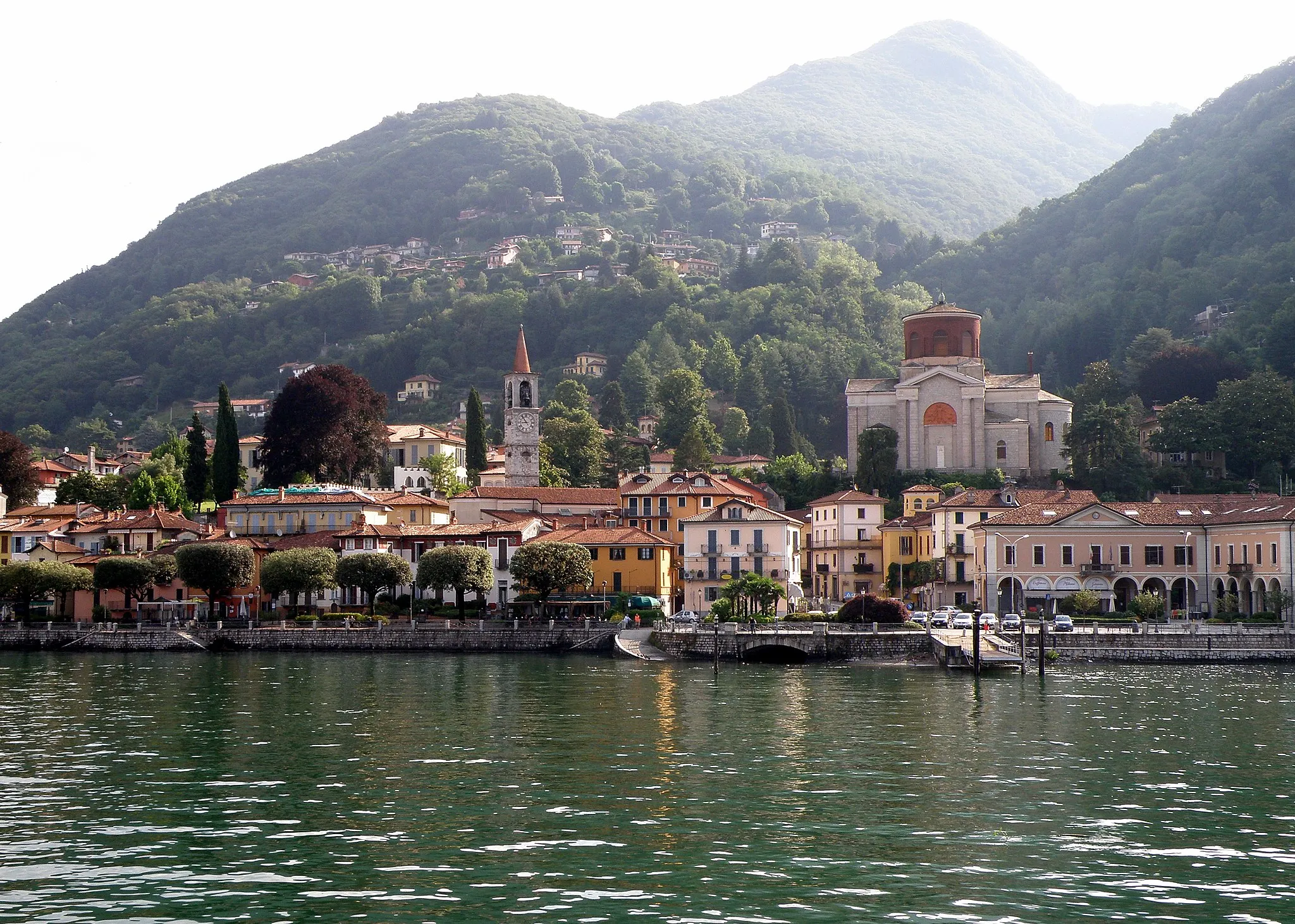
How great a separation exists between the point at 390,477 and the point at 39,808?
102939 millimetres

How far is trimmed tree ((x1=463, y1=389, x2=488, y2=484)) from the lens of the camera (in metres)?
120

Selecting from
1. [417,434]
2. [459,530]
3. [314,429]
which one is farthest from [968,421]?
[417,434]

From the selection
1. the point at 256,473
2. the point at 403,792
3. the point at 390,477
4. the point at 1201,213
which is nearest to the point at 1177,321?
the point at 1201,213

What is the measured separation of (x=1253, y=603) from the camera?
7738cm

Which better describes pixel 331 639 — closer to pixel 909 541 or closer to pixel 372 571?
pixel 372 571

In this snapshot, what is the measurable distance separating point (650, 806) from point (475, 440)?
92.7 m

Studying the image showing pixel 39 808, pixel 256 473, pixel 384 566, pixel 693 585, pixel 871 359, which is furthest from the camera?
pixel 871 359

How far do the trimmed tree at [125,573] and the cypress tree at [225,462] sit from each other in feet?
63.9

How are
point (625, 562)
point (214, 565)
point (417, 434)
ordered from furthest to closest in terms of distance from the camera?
1. point (417, 434)
2. point (625, 562)
3. point (214, 565)

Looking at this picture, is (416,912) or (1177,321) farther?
(1177,321)

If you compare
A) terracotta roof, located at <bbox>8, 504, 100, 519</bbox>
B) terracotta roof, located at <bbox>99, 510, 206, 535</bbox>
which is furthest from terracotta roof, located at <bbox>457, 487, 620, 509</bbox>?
terracotta roof, located at <bbox>8, 504, 100, 519</bbox>

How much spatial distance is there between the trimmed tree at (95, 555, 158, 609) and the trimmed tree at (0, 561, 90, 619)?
1530 mm

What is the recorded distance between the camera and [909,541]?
96250 millimetres

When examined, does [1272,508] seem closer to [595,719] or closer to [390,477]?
[595,719]
